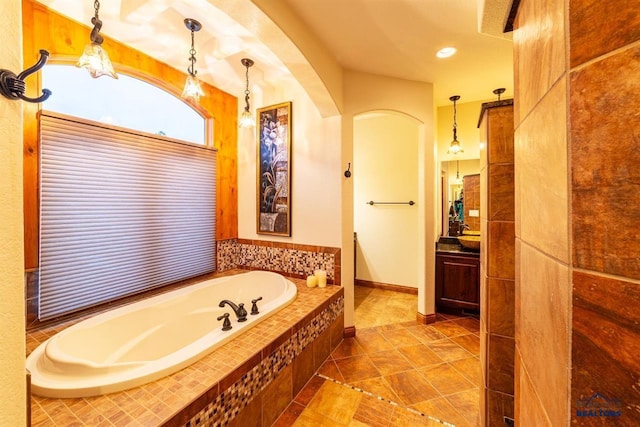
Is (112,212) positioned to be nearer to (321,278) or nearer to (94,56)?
(94,56)

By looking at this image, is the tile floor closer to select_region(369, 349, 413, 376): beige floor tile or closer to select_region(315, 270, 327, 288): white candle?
select_region(369, 349, 413, 376): beige floor tile

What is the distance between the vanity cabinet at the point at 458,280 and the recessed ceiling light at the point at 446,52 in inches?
83.3

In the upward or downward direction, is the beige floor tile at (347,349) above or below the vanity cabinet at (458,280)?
below

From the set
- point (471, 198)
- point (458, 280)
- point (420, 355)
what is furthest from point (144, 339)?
point (471, 198)

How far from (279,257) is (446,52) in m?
2.66

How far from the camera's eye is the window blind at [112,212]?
1.72 metres

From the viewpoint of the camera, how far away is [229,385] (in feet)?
4.14

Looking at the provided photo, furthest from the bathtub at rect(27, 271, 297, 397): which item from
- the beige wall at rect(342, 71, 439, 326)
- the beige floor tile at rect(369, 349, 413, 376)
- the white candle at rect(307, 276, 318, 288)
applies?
the beige floor tile at rect(369, 349, 413, 376)

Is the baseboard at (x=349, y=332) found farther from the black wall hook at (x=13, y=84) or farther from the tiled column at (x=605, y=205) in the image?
the black wall hook at (x=13, y=84)

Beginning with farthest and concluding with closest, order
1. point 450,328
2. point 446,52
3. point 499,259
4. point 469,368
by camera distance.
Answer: point 450,328 < point 446,52 < point 469,368 < point 499,259

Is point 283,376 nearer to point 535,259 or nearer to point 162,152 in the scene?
point 535,259

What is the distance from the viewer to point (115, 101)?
6.96 feet

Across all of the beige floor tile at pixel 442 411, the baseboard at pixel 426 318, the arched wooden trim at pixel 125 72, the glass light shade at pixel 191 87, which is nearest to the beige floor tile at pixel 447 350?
the baseboard at pixel 426 318

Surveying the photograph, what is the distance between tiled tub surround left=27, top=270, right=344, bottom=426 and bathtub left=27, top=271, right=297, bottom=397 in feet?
0.16
